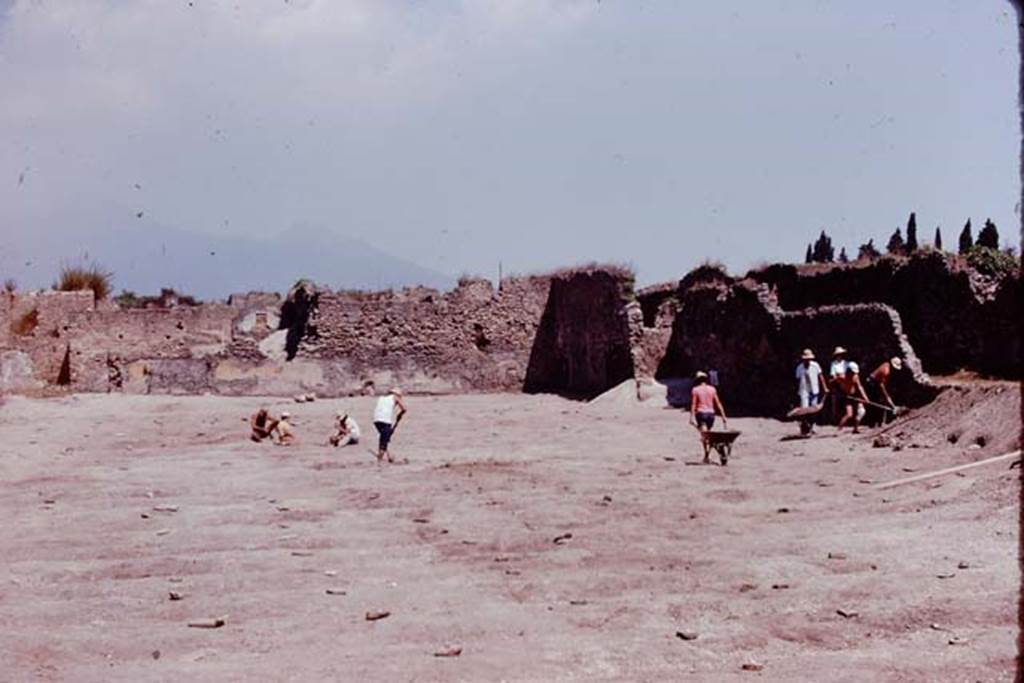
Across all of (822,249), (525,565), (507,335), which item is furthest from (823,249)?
(525,565)

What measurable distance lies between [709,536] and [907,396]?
956 centimetres

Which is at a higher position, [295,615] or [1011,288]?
[1011,288]

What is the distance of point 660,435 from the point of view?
66.1ft

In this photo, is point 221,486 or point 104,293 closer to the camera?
point 221,486

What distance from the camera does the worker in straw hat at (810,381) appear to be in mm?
19794

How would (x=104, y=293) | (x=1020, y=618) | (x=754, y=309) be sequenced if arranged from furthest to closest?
1. (x=104, y=293)
2. (x=754, y=309)
3. (x=1020, y=618)

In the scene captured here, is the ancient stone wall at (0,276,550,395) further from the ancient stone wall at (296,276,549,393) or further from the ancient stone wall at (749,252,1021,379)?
the ancient stone wall at (749,252,1021,379)

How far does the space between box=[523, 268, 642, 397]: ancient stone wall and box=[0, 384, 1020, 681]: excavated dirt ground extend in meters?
11.9

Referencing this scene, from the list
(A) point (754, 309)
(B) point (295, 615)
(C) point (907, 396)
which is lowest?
(B) point (295, 615)

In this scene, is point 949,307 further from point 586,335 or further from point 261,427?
point 261,427

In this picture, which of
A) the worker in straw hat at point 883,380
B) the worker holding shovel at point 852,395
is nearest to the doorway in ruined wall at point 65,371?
the worker holding shovel at point 852,395

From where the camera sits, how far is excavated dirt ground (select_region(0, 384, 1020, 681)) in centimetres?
685

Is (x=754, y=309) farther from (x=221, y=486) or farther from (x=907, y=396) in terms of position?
(x=221, y=486)

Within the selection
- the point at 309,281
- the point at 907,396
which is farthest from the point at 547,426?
the point at 309,281
